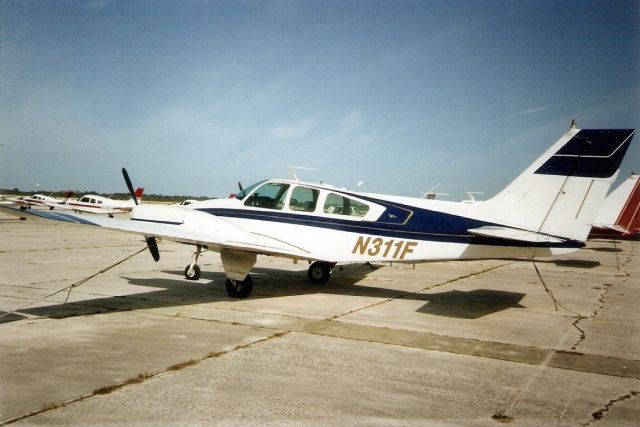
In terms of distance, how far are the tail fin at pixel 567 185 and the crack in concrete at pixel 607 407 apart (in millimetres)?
3894

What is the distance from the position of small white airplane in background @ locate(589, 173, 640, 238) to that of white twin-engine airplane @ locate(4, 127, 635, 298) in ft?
60.0

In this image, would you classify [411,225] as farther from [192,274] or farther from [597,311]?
[192,274]

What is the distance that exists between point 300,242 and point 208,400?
5.77 m

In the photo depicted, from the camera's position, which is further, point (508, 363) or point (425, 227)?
point (425, 227)

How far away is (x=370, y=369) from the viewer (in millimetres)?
5480

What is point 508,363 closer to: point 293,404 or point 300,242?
point 293,404

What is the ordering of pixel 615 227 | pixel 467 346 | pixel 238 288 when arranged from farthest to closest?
pixel 615 227 < pixel 238 288 < pixel 467 346

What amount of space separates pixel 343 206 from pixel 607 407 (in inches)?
250

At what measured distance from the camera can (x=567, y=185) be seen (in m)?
8.41

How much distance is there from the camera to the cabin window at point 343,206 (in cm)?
980

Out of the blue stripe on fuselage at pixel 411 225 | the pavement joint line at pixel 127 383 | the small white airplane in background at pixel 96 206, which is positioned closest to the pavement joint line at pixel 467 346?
the pavement joint line at pixel 127 383

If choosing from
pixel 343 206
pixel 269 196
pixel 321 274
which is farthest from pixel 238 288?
pixel 321 274

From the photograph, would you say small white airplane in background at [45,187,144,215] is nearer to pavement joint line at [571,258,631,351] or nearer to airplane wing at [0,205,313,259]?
airplane wing at [0,205,313,259]

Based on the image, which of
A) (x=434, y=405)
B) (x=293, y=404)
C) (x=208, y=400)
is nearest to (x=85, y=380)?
(x=208, y=400)
